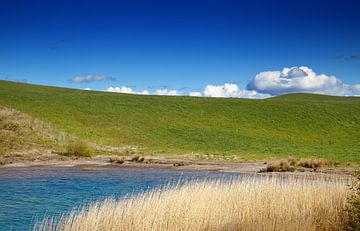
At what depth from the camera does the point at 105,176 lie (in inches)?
1336

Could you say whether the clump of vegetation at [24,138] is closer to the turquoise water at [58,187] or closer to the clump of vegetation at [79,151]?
the clump of vegetation at [79,151]

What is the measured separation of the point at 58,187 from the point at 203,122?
5405 centimetres

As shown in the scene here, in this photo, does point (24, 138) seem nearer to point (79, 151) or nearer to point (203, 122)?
point (79, 151)

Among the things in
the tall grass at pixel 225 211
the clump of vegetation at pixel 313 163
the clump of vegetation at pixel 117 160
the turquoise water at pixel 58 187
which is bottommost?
the turquoise water at pixel 58 187

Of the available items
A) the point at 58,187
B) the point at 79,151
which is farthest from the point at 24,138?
the point at 58,187

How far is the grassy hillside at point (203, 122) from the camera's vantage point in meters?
62.6

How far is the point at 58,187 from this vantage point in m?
27.7

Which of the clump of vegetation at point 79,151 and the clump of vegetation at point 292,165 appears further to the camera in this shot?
the clump of vegetation at point 79,151

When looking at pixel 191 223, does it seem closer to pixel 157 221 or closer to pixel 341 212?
pixel 157 221

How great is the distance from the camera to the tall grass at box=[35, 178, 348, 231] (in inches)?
496

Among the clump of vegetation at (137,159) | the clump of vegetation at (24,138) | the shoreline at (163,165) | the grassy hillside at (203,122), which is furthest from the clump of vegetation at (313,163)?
the clump of vegetation at (24,138)

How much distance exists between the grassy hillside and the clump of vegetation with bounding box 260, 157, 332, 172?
42.7ft

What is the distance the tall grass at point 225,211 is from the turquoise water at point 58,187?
6.98 ft

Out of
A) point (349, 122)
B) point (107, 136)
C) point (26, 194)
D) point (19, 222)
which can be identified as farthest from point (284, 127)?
point (19, 222)
